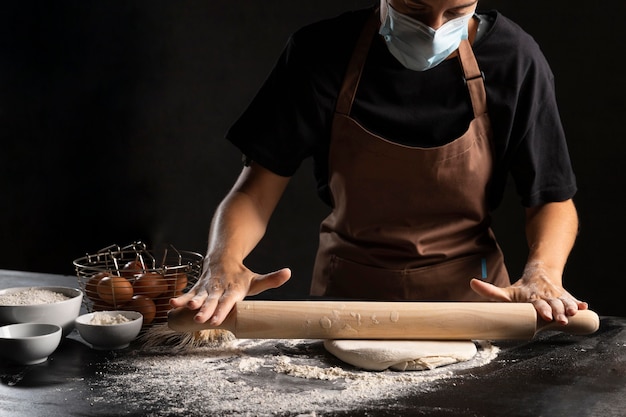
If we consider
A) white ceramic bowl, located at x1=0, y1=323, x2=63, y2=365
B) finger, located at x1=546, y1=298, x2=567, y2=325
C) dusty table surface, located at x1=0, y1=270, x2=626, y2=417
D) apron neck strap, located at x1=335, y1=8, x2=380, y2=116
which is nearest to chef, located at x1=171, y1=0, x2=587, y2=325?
apron neck strap, located at x1=335, y1=8, x2=380, y2=116

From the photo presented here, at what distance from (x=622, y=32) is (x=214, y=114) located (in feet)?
5.77

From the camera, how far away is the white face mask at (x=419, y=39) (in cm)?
185

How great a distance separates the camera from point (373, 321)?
5.23 feet

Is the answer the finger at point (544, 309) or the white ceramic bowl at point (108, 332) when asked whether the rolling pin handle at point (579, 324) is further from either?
the white ceramic bowl at point (108, 332)

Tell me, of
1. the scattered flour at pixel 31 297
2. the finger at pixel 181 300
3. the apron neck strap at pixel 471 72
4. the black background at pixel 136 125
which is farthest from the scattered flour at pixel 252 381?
the black background at pixel 136 125

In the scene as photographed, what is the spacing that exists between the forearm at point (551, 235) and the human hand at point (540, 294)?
5cm

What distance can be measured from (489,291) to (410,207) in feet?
1.39

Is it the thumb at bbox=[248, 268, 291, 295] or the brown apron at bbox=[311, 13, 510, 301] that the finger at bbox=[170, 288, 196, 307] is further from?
the brown apron at bbox=[311, 13, 510, 301]

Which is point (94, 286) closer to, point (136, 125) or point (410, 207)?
point (410, 207)

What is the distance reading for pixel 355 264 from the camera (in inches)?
84.7

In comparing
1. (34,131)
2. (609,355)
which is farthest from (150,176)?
(609,355)

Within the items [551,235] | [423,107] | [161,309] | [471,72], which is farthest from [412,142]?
[161,309]

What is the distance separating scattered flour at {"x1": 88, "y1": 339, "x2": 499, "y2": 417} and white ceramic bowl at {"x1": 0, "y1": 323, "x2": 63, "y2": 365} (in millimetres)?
115

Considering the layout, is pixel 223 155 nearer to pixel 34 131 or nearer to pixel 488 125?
pixel 34 131
